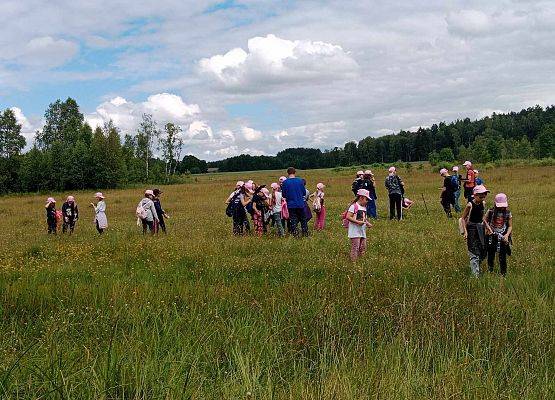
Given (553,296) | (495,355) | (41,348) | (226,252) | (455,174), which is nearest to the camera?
(41,348)

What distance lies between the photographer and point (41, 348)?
457 centimetres

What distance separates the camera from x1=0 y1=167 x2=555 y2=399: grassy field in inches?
158

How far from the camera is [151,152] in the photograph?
317 feet

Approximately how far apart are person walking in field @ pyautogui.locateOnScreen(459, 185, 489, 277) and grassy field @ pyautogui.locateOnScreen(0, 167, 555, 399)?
14.6 inches

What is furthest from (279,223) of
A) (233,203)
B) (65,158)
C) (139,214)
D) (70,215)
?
(65,158)

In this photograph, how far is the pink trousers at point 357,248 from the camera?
10.1 m

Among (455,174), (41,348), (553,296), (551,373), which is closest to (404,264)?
(553,296)

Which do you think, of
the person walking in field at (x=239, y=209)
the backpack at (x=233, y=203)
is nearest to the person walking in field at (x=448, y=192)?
the person walking in field at (x=239, y=209)

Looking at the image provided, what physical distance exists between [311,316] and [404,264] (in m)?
3.73

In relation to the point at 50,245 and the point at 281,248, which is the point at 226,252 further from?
the point at 50,245

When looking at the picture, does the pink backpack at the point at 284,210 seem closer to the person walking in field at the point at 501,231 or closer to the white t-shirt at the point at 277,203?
the white t-shirt at the point at 277,203

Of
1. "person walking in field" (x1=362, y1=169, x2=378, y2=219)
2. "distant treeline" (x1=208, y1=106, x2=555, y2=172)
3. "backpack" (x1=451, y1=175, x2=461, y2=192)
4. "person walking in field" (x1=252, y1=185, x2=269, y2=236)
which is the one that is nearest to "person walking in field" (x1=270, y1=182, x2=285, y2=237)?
"person walking in field" (x1=252, y1=185, x2=269, y2=236)

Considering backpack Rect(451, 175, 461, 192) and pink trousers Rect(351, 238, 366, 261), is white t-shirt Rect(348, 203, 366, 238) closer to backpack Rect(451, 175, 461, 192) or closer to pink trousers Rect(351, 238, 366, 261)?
pink trousers Rect(351, 238, 366, 261)

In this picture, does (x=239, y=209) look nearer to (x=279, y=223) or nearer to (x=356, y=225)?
(x=279, y=223)
